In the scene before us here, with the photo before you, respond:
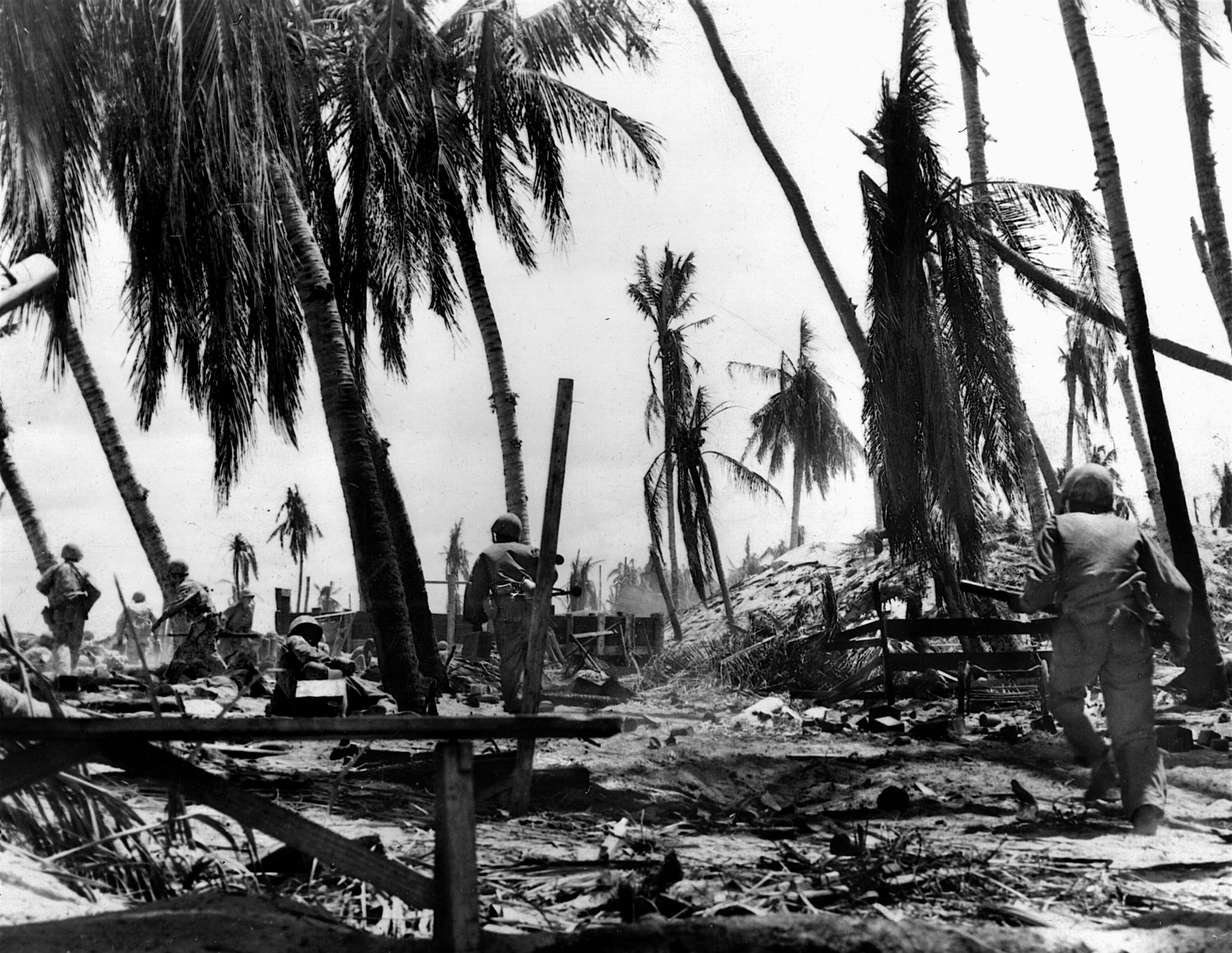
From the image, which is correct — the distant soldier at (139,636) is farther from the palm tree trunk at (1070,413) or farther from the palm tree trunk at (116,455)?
the palm tree trunk at (1070,413)

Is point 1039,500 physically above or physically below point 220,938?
above

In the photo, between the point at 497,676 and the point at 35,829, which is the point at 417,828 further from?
the point at 497,676

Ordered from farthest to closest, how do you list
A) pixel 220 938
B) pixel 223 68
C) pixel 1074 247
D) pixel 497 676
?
pixel 497 676 → pixel 1074 247 → pixel 223 68 → pixel 220 938

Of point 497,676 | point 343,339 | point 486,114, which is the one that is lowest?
point 497,676

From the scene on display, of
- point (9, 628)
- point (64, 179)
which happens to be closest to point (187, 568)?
point (64, 179)

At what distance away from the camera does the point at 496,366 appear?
13117 millimetres

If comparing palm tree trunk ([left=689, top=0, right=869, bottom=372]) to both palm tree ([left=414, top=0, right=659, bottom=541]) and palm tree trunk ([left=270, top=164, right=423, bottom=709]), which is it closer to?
palm tree ([left=414, top=0, right=659, bottom=541])

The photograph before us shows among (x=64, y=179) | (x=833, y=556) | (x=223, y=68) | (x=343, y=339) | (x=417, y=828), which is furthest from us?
(x=833, y=556)

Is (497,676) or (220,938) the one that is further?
(497,676)

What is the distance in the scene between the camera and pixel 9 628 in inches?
131

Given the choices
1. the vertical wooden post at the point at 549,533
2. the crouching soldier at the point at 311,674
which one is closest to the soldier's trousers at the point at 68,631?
the crouching soldier at the point at 311,674

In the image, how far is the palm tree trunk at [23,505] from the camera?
15.6 meters

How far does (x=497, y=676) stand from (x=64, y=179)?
9.03 m

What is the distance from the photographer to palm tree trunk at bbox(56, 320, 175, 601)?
12750mm
